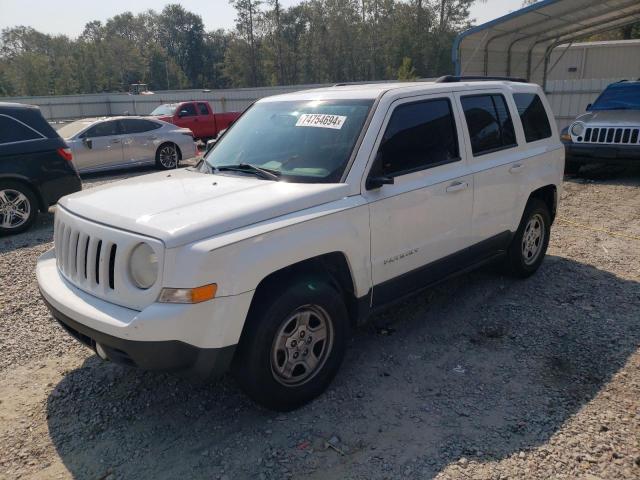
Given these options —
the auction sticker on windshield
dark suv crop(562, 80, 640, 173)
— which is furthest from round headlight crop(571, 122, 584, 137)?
the auction sticker on windshield

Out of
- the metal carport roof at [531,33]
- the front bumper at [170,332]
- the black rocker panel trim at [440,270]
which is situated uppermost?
the metal carport roof at [531,33]

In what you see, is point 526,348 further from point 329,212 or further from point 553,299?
point 329,212

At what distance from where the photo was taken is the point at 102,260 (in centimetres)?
297

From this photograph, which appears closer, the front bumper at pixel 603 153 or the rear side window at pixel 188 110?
the front bumper at pixel 603 153

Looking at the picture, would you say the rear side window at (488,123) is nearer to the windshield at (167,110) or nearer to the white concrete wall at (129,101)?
the windshield at (167,110)

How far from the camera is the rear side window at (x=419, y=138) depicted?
3754 mm

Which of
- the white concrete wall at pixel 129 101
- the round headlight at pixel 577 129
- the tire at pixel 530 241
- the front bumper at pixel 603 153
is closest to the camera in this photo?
the tire at pixel 530 241

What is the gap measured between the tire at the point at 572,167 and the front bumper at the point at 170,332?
9865 millimetres

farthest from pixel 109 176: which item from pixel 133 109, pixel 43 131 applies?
pixel 133 109

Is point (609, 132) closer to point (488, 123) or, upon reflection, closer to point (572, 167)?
point (572, 167)

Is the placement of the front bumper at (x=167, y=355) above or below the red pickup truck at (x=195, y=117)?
below

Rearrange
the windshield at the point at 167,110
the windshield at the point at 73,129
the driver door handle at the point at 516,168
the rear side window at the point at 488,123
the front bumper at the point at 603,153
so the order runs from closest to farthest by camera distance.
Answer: the rear side window at the point at 488,123 → the driver door handle at the point at 516,168 → the front bumper at the point at 603,153 → the windshield at the point at 73,129 → the windshield at the point at 167,110

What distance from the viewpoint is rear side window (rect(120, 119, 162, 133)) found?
13.3 meters

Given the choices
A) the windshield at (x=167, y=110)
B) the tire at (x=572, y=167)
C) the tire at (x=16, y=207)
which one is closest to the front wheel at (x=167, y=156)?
the windshield at (x=167, y=110)
